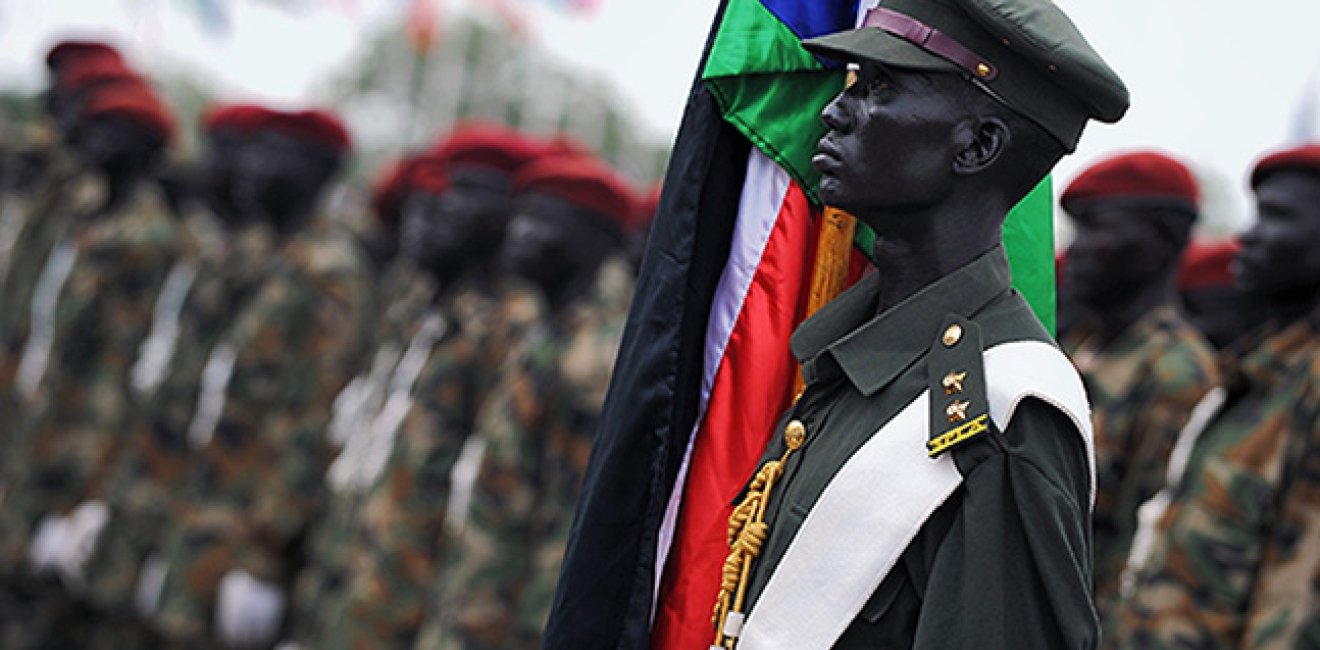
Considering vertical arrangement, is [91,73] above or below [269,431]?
above

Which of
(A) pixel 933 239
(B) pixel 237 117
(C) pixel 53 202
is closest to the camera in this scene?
(A) pixel 933 239

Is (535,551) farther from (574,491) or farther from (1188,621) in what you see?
(1188,621)

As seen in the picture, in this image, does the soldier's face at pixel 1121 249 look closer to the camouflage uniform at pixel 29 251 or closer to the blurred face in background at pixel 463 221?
the blurred face in background at pixel 463 221

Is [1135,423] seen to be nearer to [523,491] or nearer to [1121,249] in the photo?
[1121,249]

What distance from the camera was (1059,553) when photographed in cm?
194

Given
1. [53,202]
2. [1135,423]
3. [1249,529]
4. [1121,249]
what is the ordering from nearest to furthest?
[1249,529] → [1135,423] → [1121,249] → [53,202]

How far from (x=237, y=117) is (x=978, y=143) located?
636 centimetres

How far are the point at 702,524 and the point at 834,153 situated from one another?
708mm

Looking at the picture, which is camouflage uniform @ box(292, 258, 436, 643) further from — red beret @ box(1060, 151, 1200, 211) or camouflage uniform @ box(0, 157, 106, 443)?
red beret @ box(1060, 151, 1200, 211)

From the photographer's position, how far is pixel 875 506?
2.02m

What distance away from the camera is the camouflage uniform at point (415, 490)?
5402mm

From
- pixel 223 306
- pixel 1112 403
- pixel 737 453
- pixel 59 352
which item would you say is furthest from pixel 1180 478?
pixel 59 352

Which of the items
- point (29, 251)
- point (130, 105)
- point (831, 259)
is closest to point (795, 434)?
point (831, 259)

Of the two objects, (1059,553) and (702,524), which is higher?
(1059,553)
